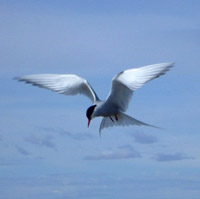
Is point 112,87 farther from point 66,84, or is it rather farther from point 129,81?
point 66,84

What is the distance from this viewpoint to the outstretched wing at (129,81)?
53.0 ft

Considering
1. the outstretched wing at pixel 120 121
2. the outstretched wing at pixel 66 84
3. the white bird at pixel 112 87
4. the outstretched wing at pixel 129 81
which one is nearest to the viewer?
the outstretched wing at pixel 129 81

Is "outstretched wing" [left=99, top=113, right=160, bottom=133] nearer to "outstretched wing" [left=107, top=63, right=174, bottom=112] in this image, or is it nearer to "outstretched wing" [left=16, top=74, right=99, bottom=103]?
"outstretched wing" [left=107, top=63, right=174, bottom=112]

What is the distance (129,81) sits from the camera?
1672 cm

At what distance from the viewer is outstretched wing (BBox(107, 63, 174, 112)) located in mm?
16156

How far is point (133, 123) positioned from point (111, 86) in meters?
1.72

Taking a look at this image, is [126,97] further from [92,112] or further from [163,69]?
[163,69]

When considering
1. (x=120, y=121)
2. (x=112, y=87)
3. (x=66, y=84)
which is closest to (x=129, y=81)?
(x=112, y=87)

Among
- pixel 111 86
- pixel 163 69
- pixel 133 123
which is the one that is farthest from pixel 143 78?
pixel 133 123

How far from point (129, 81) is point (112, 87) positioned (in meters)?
1.34

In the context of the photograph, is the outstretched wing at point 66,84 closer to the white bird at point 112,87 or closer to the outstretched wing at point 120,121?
the white bird at point 112,87

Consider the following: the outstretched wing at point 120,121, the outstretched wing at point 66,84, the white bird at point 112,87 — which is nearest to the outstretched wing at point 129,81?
the white bird at point 112,87

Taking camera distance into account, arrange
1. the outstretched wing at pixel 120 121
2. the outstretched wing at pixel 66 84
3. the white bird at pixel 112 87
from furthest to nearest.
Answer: the outstretched wing at pixel 120 121 → the outstretched wing at pixel 66 84 → the white bird at pixel 112 87

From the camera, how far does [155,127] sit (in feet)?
53.5
